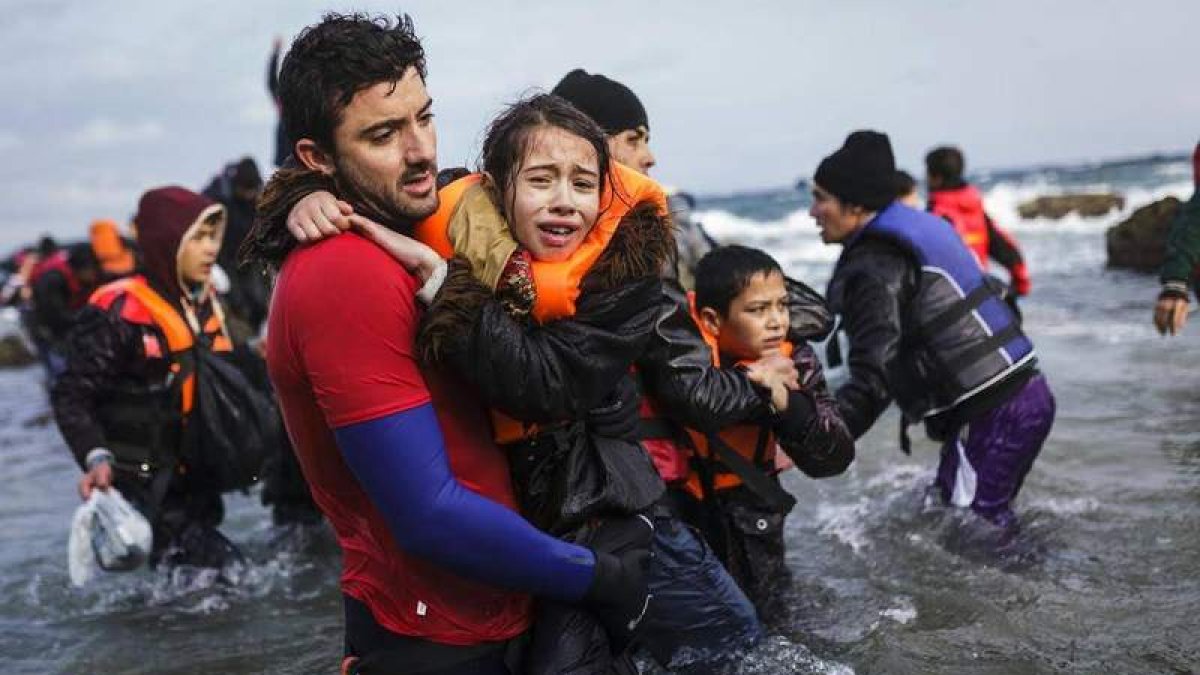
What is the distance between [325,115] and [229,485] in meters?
3.56

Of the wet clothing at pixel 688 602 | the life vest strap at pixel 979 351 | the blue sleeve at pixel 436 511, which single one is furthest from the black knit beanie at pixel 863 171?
the blue sleeve at pixel 436 511

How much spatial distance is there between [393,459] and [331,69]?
807mm

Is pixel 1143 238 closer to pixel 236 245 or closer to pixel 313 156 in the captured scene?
pixel 236 245

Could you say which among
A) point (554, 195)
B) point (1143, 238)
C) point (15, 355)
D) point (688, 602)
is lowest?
point (15, 355)

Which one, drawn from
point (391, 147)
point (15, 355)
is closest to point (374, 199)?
point (391, 147)

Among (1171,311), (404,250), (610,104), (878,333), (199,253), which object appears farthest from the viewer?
(1171,311)

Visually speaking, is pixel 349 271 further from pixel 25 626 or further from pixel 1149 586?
pixel 25 626

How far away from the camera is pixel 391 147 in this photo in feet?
7.18

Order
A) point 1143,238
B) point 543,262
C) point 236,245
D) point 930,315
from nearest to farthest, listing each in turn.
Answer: point 543,262
point 930,315
point 236,245
point 1143,238

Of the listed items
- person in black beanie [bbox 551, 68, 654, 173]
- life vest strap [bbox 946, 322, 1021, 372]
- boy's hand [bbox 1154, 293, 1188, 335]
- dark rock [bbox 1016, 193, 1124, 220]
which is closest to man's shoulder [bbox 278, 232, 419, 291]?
person in black beanie [bbox 551, 68, 654, 173]

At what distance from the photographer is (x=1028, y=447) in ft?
16.3

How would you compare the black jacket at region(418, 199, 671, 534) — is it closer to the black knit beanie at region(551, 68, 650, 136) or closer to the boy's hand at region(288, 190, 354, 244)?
the boy's hand at region(288, 190, 354, 244)

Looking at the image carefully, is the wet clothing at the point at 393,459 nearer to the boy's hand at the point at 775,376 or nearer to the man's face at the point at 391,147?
the man's face at the point at 391,147

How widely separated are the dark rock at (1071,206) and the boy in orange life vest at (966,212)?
98.7 feet
